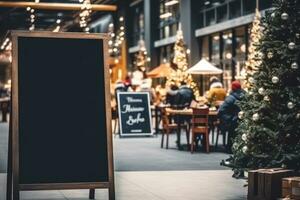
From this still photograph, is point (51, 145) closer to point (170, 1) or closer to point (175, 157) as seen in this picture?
point (175, 157)

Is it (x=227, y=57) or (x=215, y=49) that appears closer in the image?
(x=227, y=57)

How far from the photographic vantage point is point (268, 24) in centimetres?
929

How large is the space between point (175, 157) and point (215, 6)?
48.1 ft

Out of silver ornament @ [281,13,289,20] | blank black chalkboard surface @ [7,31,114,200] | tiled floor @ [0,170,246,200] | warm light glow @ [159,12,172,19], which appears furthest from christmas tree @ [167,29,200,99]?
blank black chalkboard surface @ [7,31,114,200]

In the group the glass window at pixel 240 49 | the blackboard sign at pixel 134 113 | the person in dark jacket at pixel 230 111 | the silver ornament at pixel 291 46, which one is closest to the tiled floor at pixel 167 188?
the silver ornament at pixel 291 46

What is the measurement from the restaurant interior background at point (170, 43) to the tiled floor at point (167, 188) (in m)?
0.04

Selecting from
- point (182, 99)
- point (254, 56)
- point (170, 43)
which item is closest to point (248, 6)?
point (182, 99)

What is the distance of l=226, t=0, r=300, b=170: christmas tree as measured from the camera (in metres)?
8.84

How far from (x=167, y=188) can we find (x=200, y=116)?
585cm

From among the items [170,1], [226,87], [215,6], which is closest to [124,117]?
[226,87]

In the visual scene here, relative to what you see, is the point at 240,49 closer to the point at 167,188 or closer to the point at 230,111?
the point at 230,111

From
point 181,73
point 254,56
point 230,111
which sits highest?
point 181,73

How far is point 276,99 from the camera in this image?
29.8ft

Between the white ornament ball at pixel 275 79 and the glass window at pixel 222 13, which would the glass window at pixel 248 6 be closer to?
the glass window at pixel 222 13
